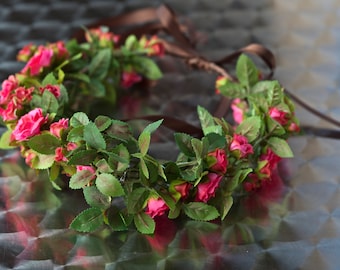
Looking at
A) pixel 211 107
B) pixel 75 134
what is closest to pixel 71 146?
pixel 75 134

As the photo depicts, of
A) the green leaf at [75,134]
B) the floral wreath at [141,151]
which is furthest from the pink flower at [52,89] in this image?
the green leaf at [75,134]

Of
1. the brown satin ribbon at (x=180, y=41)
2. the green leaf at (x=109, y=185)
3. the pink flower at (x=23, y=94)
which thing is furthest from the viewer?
the brown satin ribbon at (x=180, y=41)

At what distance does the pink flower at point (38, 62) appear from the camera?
85cm

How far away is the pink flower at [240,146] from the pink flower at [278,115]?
48 mm

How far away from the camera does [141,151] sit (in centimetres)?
69

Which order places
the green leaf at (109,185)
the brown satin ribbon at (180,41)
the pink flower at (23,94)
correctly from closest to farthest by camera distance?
the green leaf at (109,185) → the pink flower at (23,94) → the brown satin ribbon at (180,41)

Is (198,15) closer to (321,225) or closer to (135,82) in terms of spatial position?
(135,82)

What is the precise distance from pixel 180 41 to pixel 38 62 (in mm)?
203

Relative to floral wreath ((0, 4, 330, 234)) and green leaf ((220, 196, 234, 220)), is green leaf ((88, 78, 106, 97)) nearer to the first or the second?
floral wreath ((0, 4, 330, 234))

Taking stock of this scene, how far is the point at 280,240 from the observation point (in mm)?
707

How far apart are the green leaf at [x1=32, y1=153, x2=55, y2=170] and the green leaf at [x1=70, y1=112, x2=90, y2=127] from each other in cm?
4

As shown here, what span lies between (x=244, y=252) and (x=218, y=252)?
0.07 ft

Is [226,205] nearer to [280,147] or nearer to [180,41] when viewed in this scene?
[280,147]

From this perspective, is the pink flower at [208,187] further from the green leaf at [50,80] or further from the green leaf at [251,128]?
the green leaf at [50,80]
